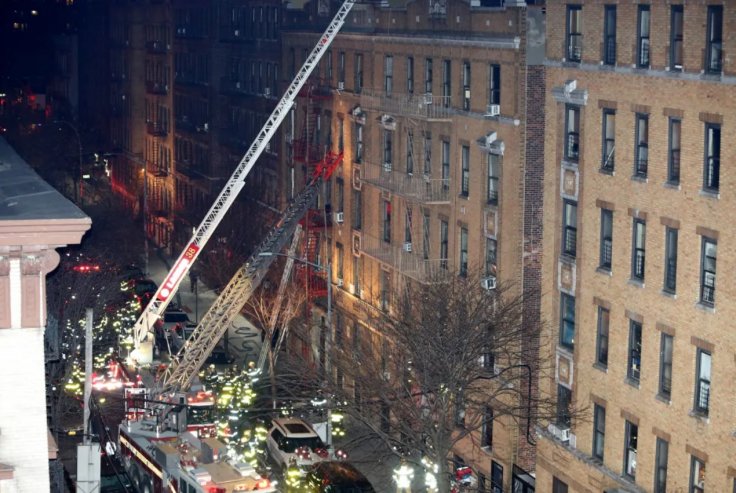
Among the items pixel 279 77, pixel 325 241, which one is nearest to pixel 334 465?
pixel 325 241

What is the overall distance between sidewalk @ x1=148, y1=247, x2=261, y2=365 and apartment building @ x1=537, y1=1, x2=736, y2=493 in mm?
24853

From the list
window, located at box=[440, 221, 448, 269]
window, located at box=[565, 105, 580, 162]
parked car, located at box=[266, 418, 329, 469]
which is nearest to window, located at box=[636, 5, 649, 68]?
window, located at box=[565, 105, 580, 162]

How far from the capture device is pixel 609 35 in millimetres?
35656

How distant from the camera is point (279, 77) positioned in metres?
66.4

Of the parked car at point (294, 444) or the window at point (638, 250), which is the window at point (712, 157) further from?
the parked car at point (294, 444)

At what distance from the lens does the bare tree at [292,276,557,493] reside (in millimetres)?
38750

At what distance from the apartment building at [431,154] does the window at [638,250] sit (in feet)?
19.1

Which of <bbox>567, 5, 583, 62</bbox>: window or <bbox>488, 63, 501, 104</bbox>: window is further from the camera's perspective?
<bbox>488, 63, 501, 104</bbox>: window

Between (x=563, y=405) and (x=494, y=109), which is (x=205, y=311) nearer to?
(x=494, y=109)

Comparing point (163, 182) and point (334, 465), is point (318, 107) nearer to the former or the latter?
point (334, 465)

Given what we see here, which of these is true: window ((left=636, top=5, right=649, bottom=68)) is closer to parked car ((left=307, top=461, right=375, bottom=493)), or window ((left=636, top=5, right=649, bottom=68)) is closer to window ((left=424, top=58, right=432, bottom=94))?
window ((left=424, top=58, right=432, bottom=94))

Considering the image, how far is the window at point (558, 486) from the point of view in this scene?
39.2 m

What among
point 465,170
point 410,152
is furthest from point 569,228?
point 410,152

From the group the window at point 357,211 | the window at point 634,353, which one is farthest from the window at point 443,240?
the window at point 634,353
